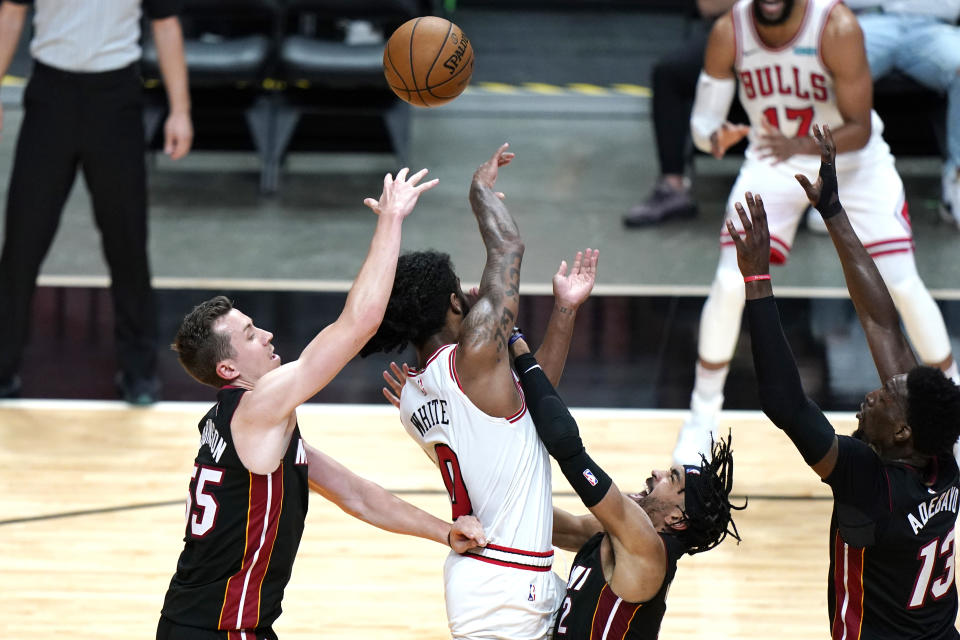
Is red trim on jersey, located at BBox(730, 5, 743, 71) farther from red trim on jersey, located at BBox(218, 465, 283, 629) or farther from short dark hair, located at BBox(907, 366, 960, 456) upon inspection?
red trim on jersey, located at BBox(218, 465, 283, 629)

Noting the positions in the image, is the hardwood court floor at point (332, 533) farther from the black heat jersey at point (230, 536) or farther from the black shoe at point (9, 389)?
the black heat jersey at point (230, 536)

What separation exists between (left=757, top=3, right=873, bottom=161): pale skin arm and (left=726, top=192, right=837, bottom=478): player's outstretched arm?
2.37 meters

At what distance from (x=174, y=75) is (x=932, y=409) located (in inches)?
170

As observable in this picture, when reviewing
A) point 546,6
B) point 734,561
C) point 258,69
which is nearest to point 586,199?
point 258,69

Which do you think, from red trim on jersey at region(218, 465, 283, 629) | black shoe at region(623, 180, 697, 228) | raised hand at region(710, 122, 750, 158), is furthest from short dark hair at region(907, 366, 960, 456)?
black shoe at region(623, 180, 697, 228)

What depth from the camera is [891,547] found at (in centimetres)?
328

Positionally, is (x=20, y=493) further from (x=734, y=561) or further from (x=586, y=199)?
(x=586, y=199)

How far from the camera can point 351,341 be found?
3.16m

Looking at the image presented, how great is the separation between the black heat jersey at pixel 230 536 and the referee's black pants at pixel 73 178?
122 inches

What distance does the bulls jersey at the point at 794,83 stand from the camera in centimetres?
548

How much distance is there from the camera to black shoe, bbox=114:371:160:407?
6410mm

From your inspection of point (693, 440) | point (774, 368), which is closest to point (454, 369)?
point (774, 368)

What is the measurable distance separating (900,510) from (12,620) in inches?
115

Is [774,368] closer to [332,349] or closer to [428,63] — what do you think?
[332,349]
